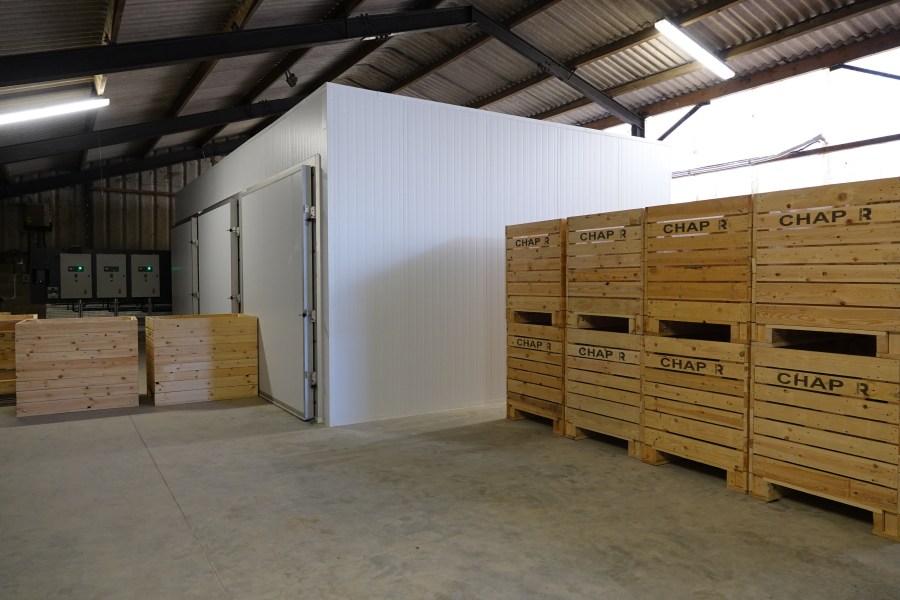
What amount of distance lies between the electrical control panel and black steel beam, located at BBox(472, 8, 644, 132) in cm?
1266

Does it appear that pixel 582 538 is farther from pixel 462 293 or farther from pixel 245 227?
pixel 245 227

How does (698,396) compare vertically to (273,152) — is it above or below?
below

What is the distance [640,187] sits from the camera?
1030 cm

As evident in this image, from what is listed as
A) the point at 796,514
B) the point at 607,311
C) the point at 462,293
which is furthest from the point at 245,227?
the point at 796,514

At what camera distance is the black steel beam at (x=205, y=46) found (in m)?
7.20

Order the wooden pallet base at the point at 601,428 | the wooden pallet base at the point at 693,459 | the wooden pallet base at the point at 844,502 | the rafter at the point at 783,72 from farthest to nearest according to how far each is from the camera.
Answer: the rafter at the point at 783,72
the wooden pallet base at the point at 601,428
the wooden pallet base at the point at 693,459
the wooden pallet base at the point at 844,502

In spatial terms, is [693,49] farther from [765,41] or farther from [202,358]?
[202,358]

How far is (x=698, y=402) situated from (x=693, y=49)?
7.53 meters

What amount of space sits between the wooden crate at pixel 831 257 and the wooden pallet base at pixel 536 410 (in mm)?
2620

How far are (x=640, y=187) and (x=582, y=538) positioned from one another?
756 cm

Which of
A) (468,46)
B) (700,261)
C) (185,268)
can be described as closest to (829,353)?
(700,261)

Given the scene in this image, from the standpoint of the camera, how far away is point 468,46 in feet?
40.5

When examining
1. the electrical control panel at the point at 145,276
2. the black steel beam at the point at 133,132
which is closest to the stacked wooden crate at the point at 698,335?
the black steel beam at the point at 133,132

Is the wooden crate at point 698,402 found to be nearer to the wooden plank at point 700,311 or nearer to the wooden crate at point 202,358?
the wooden plank at point 700,311
